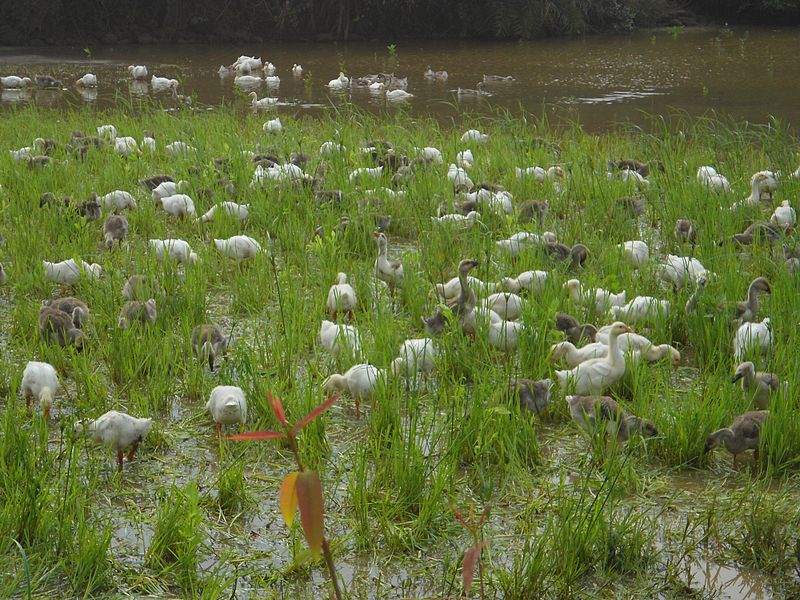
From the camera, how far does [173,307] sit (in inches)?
198

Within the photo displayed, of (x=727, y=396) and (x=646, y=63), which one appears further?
(x=646, y=63)

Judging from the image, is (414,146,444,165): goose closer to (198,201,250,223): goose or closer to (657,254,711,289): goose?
(198,201,250,223): goose

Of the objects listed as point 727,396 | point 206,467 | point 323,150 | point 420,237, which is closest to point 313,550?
point 206,467

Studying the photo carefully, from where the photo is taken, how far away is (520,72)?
18906 mm

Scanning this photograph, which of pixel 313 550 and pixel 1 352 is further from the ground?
pixel 313 550

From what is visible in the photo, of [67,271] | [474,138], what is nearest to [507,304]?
[67,271]

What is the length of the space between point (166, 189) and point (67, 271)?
1.86m

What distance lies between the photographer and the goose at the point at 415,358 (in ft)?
13.6

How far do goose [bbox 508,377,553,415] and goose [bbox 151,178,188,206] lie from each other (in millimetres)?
3870

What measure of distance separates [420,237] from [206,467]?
2878mm

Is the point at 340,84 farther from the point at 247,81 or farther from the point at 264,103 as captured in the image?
the point at 264,103

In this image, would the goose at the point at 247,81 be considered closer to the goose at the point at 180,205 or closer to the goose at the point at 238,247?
the goose at the point at 180,205

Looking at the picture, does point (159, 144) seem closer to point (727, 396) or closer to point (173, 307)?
point (173, 307)

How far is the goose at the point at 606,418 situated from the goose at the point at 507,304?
37.2 inches
